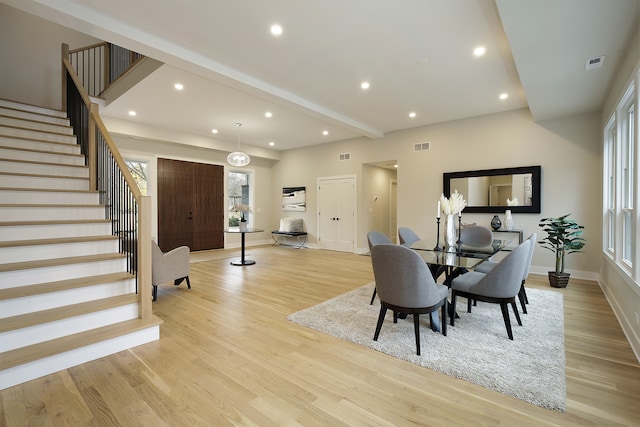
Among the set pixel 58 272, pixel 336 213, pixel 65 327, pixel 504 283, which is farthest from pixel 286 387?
pixel 336 213

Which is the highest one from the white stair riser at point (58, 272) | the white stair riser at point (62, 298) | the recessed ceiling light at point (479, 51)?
the recessed ceiling light at point (479, 51)

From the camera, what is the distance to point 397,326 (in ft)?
9.76

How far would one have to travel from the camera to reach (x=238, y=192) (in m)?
9.12

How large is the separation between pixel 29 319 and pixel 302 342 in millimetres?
2165

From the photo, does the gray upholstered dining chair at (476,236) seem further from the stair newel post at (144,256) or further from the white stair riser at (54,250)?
the white stair riser at (54,250)

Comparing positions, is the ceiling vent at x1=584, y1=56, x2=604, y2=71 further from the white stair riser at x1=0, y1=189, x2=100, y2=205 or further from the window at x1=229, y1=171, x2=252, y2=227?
the window at x1=229, y1=171, x2=252, y2=227

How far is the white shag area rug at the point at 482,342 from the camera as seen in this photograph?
2045mm

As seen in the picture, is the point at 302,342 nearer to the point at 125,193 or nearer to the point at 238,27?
the point at 125,193

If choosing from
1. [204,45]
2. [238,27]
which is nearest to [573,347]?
[238,27]

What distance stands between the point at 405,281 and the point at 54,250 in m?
3.35

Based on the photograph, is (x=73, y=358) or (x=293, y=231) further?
(x=293, y=231)

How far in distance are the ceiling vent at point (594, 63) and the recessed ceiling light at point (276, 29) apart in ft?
10.5

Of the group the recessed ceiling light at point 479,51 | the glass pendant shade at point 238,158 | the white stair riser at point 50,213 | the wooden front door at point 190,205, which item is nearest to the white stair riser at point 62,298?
the white stair riser at point 50,213

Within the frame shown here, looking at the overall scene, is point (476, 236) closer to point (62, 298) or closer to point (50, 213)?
point (62, 298)
